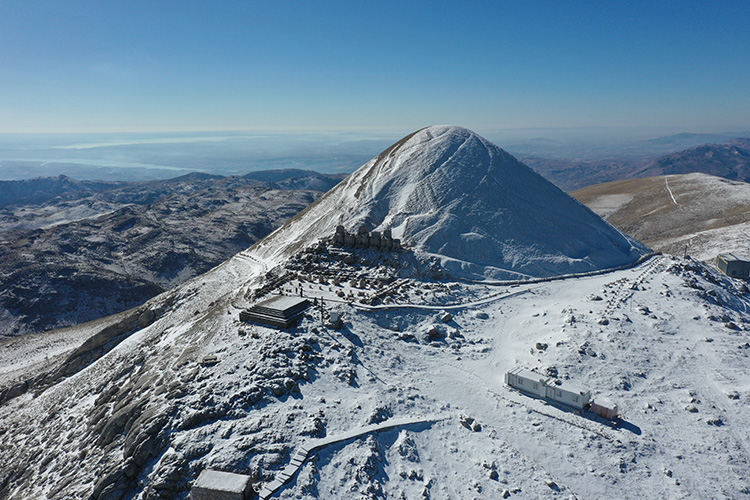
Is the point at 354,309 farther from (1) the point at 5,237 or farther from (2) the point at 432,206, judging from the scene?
(1) the point at 5,237

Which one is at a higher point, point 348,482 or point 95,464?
point 348,482

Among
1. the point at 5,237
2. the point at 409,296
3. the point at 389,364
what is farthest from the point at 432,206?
the point at 5,237

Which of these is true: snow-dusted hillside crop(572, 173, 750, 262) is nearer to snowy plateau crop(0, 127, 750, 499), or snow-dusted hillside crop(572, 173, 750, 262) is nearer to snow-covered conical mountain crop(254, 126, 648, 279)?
snow-covered conical mountain crop(254, 126, 648, 279)

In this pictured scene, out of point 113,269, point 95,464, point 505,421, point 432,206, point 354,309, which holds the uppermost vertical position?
point 432,206

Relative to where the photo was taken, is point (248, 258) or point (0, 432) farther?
point (248, 258)

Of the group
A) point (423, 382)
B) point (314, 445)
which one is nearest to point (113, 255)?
point (423, 382)

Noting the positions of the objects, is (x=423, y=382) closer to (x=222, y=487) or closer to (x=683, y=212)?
(x=222, y=487)
